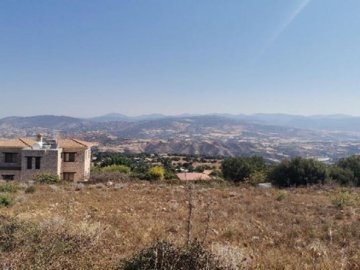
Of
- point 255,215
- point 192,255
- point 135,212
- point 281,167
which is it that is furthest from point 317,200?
point 281,167

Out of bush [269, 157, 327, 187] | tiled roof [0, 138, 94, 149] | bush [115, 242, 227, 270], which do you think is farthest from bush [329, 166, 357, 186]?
bush [115, 242, 227, 270]

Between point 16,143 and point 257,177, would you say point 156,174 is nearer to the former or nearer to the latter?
point 257,177

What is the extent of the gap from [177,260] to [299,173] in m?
27.1

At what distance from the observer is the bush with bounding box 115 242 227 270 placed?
5066 mm

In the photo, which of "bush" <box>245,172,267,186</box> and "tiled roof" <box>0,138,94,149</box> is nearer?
"bush" <box>245,172,267,186</box>

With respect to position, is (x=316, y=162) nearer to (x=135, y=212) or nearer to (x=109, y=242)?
(x=135, y=212)

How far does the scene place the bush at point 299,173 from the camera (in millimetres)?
30109

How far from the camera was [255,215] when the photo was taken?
1134 centimetres

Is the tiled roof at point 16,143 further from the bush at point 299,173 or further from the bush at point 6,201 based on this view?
the bush at point 6,201

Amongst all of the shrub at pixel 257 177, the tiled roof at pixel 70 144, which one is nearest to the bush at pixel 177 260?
the shrub at pixel 257 177

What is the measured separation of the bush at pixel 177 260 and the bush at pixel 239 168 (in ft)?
101

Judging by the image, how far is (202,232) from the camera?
324 inches

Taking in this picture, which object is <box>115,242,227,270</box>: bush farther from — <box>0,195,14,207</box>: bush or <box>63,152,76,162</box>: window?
<box>63,152,76,162</box>: window

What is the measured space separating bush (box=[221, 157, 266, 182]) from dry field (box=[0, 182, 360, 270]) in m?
21.6
